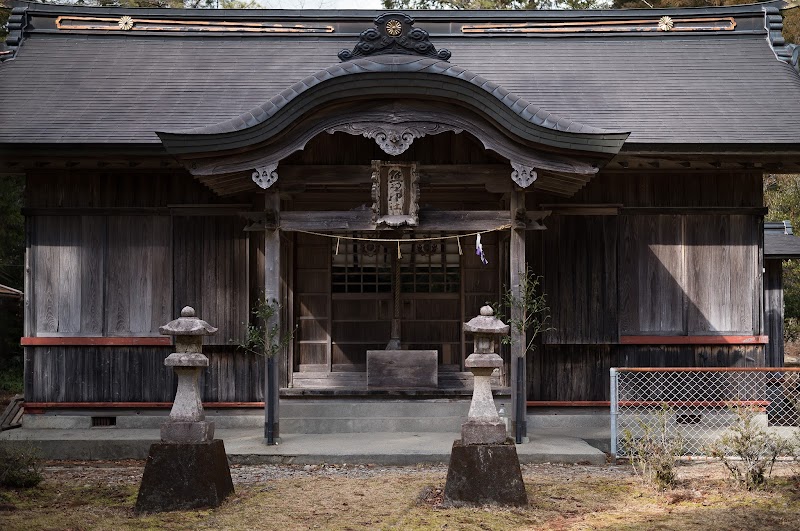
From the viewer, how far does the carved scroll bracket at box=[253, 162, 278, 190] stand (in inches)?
400

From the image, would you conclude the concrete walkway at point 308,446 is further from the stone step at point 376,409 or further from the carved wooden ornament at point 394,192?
the carved wooden ornament at point 394,192

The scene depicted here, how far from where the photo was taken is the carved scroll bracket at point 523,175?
10.1 m

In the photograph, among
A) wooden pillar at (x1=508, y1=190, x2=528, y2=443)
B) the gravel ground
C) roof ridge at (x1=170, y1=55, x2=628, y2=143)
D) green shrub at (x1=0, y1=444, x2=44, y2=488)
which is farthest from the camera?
wooden pillar at (x1=508, y1=190, x2=528, y2=443)

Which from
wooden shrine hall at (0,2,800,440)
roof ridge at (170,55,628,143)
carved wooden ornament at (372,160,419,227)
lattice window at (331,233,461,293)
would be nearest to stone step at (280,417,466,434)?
wooden shrine hall at (0,2,800,440)

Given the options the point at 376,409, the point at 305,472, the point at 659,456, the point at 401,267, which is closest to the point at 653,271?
the point at 401,267

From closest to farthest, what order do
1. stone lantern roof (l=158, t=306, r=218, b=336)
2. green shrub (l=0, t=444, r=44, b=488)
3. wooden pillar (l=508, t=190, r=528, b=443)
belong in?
stone lantern roof (l=158, t=306, r=218, b=336), green shrub (l=0, t=444, r=44, b=488), wooden pillar (l=508, t=190, r=528, b=443)

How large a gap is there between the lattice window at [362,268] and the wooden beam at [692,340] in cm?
365

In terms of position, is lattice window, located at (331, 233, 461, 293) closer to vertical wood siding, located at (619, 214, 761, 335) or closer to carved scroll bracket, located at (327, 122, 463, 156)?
vertical wood siding, located at (619, 214, 761, 335)

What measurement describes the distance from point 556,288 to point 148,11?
27.7 feet

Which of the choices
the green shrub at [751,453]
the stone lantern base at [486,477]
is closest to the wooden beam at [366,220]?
the stone lantern base at [486,477]

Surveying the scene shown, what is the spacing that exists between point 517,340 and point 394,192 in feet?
7.48

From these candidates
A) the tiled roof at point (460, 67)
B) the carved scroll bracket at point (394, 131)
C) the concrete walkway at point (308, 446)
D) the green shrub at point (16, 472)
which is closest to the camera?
the green shrub at point (16, 472)

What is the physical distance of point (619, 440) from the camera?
10.4m

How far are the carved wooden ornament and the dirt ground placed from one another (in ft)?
9.54
